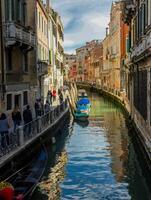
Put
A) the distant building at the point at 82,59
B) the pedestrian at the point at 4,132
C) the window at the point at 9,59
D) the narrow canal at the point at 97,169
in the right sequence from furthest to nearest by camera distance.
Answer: the distant building at the point at 82,59 → the window at the point at 9,59 → the pedestrian at the point at 4,132 → the narrow canal at the point at 97,169

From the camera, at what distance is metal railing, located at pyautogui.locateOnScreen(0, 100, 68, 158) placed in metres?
14.7

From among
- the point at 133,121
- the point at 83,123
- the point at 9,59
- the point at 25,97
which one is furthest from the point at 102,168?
the point at 83,123

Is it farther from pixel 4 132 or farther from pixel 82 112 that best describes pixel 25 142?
pixel 82 112

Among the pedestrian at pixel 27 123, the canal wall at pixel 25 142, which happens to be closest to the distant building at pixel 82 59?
the canal wall at pixel 25 142

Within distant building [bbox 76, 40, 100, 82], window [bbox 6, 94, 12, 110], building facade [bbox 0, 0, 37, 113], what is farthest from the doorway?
distant building [bbox 76, 40, 100, 82]

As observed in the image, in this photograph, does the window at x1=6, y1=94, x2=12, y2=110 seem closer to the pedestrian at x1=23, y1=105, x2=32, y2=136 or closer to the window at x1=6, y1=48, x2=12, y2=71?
the window at x1=6, y1=48, x2=12, y2=71

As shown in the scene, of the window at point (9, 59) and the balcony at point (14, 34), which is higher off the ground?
the balcony at point (14, 34)

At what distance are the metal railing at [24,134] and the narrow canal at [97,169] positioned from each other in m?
1.27

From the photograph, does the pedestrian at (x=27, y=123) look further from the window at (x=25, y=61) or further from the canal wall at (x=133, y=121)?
the window at (x=25, y=61)

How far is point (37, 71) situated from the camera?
28.5 meters

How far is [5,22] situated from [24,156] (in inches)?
245

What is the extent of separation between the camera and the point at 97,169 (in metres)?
17.4

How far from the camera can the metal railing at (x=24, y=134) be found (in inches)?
579

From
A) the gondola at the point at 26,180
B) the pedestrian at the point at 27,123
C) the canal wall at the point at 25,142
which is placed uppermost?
the pedestrian at the point at 27,123
